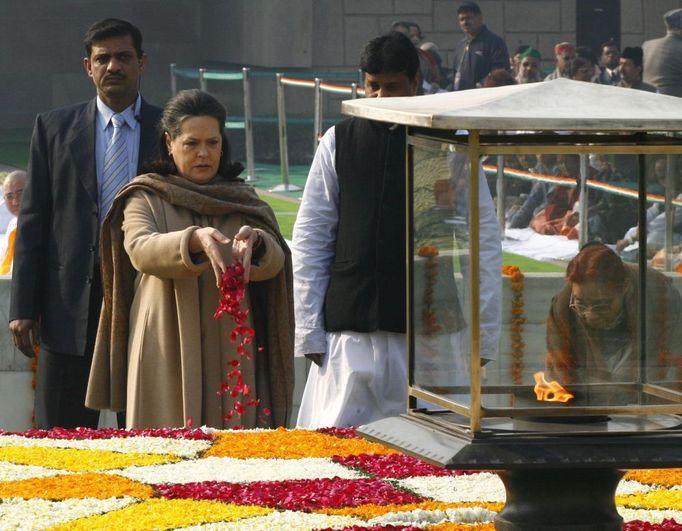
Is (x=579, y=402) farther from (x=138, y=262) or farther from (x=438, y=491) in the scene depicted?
(x=138, y=262)

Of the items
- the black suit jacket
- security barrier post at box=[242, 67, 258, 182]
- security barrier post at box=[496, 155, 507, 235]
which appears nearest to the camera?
security barrier post at box=[496, 155, 507, 235]

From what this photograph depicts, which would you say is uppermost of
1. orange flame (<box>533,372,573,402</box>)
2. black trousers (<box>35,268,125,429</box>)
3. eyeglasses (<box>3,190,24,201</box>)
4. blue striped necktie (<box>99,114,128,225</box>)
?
blue striped necktie (<box>99,114,128,225</box>)

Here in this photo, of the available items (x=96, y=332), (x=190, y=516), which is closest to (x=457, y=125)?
(x=190, y=516)

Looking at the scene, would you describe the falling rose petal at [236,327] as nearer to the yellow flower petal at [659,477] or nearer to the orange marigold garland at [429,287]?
the yellow flower petal at [659,477]

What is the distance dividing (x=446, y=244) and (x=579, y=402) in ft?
1.42

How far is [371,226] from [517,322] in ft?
6.02

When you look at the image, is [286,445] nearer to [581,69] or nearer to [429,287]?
[429,287]

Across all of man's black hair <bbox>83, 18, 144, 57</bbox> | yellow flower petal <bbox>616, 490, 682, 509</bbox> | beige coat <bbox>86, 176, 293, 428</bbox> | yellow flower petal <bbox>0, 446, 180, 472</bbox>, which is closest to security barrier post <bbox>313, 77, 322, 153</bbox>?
man's black hair <bbox>83, 18, 144, 57</bbox>

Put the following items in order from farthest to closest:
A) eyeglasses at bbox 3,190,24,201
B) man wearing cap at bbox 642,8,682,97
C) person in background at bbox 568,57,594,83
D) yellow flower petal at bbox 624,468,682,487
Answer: person in background at bbox 568,57,594,83
man wearing cap at bbox 642,8,682,97
eyeglasses at bbox 3,190,24,201
yellow flower petal at bbox 624,468,682,487

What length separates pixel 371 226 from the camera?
5.37 meters

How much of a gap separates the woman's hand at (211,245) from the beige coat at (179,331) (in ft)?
0.55

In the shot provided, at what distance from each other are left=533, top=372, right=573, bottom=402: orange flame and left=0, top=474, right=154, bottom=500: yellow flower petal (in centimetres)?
118

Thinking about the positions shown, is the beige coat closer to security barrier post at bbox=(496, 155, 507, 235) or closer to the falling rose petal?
the falling rose petal

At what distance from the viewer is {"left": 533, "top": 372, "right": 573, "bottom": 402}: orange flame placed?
11.4 ft
